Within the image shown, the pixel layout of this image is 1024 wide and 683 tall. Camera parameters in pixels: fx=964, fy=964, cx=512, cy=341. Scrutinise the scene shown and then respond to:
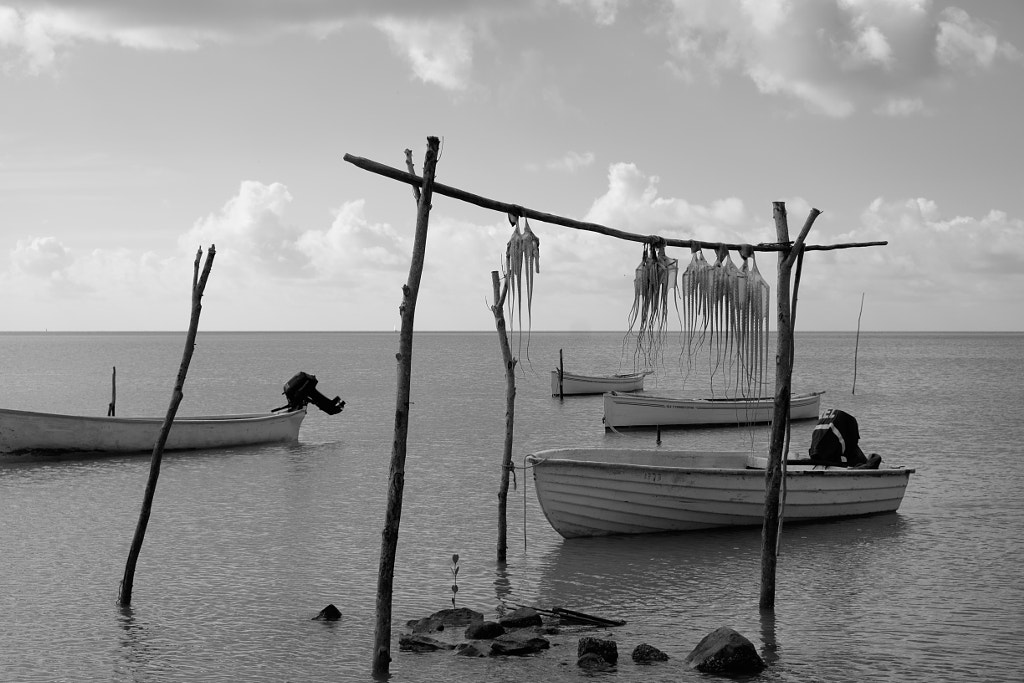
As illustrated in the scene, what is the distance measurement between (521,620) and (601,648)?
4.69ft

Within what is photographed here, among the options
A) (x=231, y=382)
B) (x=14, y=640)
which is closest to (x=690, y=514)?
(x=14, y=640)

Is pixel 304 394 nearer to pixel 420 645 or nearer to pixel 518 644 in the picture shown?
pixel 420 645

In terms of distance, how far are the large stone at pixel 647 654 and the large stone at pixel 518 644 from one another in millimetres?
991

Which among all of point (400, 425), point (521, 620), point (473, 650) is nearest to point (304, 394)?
point (521, 620)

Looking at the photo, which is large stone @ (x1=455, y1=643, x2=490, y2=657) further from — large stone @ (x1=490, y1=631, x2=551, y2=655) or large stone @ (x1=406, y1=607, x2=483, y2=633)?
large stone @ (x1=406, y1=607, x2=483, y2=633)

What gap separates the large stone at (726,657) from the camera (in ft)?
32.3

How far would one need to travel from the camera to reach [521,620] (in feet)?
36.7

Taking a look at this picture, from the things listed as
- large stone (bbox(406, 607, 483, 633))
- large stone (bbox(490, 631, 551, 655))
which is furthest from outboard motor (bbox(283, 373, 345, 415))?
large stone (bbox(490, 631, 551, 655))

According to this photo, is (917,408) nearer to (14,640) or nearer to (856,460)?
(856,460)

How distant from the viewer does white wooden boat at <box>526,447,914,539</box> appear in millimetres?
15508

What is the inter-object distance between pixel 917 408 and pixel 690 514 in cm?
3526

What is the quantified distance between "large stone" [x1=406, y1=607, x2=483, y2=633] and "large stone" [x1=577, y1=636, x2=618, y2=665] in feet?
5.38

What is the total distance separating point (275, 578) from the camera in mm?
13906

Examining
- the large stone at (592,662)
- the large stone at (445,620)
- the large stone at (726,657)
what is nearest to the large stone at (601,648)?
the large stone at (592,662)
